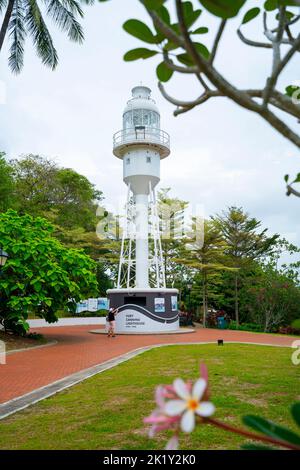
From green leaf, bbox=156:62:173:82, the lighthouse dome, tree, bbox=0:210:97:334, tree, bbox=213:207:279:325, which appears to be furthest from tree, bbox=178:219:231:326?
green leaf, bbox=156:62:173:82

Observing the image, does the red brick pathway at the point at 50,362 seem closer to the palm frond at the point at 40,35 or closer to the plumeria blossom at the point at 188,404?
the plumeria blossom at the point at 188,404

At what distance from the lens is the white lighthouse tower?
75.9 ft

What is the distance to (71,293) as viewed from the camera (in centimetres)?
1764

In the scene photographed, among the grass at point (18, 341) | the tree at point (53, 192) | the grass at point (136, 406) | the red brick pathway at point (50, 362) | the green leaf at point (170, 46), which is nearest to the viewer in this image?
the green leaf at point (170, 46)

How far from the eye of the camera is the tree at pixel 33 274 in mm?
15641

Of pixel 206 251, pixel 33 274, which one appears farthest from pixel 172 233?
pixel 33 274

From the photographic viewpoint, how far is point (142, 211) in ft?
83.7

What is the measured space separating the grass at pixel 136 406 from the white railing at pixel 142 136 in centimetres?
1569

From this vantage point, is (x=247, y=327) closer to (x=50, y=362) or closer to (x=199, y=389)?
(x=50, y=362)

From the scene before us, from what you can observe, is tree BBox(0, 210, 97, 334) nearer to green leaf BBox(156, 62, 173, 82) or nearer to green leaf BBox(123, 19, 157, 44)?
green leaf BBox(156, 62, 173, 82)

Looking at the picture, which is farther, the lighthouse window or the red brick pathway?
the lighthouse window

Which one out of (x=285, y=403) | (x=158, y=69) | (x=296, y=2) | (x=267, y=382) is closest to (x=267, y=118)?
(x=296, y=2)

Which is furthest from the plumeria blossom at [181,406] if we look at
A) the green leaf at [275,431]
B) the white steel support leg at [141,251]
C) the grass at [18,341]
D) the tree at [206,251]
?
the tree at [206,251]

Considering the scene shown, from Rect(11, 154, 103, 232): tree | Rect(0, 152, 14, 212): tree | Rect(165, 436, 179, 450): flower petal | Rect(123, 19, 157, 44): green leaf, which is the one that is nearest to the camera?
Rect(165, 436, 179, 450): flower petal
